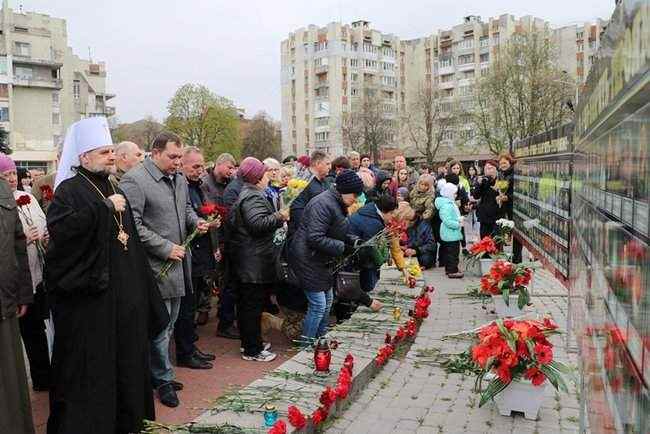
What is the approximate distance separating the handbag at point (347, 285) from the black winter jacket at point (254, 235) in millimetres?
1018

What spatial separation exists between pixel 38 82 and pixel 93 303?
7079cm

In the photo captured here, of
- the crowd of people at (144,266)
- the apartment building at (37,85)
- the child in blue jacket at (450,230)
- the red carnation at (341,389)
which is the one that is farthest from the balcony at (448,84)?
the red carnation at (341,389)

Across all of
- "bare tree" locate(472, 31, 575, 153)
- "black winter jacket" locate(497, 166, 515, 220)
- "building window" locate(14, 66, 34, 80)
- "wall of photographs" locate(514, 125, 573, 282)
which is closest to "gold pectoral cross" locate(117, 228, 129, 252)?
"wall of photographs" locate(514, 125, 573, 282)

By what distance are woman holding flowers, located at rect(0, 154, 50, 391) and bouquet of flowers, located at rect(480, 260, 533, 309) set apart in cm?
472

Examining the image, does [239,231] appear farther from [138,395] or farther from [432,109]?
[432,109]

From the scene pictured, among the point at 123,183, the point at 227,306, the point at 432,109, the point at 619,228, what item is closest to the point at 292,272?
the point at 227,306

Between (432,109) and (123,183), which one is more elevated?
(432,109)

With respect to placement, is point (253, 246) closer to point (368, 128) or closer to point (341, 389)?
point (341, 389)

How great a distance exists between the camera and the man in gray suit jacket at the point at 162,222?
4711mm

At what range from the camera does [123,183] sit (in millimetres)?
4723

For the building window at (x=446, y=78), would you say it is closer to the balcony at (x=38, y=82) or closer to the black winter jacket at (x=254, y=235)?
the balcony at (x=38, y=82)

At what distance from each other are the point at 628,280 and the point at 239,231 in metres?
4.55

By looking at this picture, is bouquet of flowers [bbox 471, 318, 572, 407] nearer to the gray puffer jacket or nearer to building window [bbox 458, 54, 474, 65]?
the gray puffer jacket

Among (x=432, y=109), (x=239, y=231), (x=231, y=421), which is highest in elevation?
(x=432, y=109)
